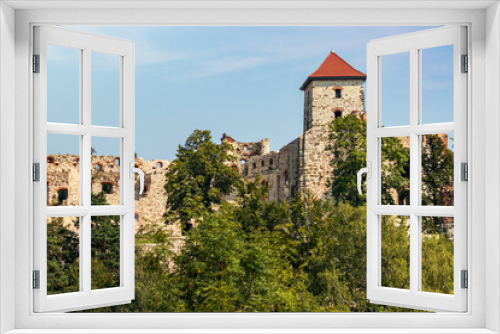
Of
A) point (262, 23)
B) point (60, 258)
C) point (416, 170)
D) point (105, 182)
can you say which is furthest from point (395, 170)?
point (262, 23)

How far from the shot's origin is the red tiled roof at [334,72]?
49.8ft

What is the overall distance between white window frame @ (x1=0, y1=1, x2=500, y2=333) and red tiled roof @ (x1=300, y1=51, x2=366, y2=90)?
13702mm

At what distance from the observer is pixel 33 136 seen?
169cm

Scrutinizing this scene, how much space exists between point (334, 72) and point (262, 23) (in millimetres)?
14208

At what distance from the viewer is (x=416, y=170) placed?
6.15ft

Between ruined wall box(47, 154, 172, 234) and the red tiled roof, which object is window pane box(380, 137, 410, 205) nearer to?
the red tiled roof

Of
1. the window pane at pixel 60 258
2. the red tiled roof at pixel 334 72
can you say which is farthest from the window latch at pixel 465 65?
the red tiled roof at pixel 334 72

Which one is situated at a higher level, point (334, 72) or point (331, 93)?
point (334, 72)

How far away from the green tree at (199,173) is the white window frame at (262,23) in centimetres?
1056

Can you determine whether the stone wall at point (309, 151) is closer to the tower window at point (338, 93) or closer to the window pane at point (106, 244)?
the tower window at point (338, 93)

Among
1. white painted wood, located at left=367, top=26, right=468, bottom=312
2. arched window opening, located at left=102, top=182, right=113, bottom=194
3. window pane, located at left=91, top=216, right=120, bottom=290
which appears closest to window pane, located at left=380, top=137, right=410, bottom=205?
window pane, located at left=91, top=216, right=120, bottom=290

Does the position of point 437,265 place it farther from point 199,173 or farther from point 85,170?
point 199,173

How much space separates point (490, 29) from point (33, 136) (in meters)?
1.80

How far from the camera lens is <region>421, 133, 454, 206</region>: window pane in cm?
1060
